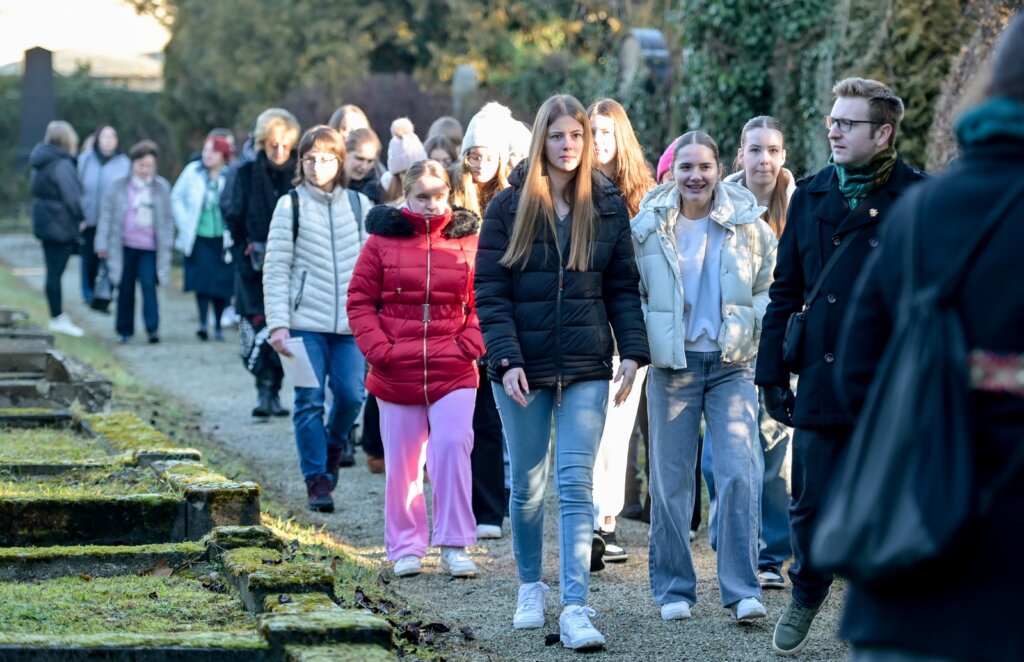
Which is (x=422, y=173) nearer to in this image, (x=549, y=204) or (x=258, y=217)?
(x=549, y=204)

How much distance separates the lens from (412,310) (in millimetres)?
7141

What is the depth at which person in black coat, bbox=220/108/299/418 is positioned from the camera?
10250mm

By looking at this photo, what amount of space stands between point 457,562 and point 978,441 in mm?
4462

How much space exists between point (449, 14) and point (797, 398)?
24.7m

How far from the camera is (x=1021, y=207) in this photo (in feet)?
9.11

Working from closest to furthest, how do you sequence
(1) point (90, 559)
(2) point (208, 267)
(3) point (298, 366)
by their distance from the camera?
(1) point (90, 559), (3) point (298, 366), (2) point (208, 267)

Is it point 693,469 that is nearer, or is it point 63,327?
point 693,469

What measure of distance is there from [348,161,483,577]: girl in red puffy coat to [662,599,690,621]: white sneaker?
1.16m

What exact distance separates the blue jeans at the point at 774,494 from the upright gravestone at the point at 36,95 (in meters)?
20.4

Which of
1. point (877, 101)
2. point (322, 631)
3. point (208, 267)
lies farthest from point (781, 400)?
point (208, 267)

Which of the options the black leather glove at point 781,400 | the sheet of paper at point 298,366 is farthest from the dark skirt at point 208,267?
the black leather glove at point 781,400

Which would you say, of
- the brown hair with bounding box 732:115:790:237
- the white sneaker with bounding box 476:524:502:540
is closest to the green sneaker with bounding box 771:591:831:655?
the brown hair with bounding box 732:115:790:237

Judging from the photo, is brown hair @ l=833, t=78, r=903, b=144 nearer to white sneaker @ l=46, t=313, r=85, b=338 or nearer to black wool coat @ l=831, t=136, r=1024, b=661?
black wool coat @ l=831, t=136, r=1024, b=661

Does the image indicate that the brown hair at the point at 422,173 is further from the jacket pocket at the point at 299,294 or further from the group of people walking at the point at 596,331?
the jacket pocket at the point at 299,294
